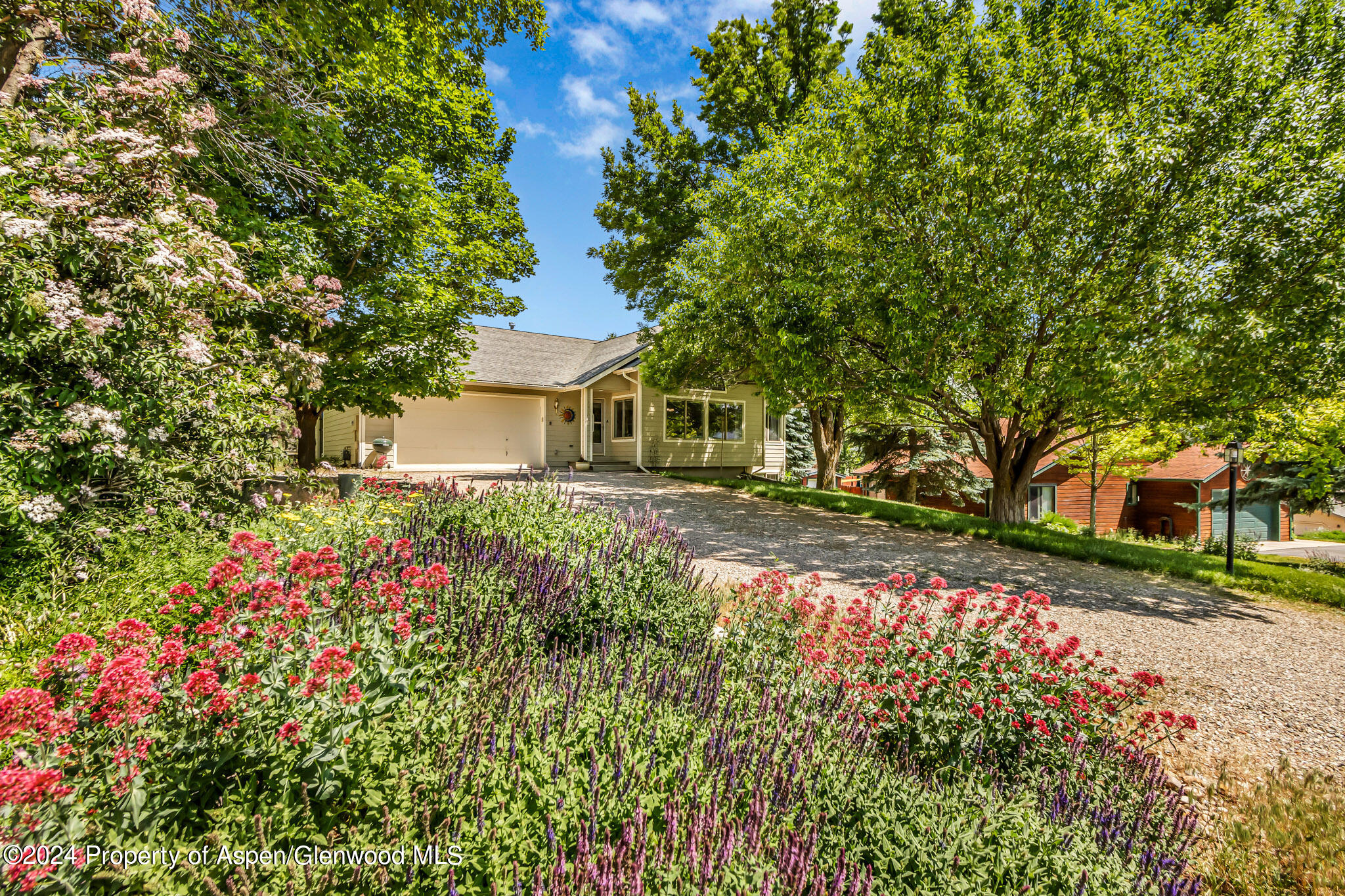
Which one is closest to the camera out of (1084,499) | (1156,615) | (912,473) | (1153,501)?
(1156,615)

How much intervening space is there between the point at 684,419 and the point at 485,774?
18.0 meters

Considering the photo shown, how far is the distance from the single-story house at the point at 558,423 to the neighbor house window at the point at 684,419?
3cm

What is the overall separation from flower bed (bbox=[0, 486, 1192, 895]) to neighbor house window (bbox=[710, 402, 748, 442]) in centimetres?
1760

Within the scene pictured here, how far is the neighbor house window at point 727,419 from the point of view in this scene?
2033 centimetres

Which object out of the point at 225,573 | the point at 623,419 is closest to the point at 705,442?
the point at 623,419

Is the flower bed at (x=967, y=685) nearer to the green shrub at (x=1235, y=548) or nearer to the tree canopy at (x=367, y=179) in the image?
the tree canopy at (x=367, y=179)

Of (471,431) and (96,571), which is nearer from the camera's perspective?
(96,571)

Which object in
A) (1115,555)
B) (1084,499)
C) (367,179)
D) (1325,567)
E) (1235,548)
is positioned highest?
(367,179)

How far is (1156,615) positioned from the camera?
5.91 m

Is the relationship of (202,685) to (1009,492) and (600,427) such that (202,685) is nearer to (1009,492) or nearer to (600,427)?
(1009,492)

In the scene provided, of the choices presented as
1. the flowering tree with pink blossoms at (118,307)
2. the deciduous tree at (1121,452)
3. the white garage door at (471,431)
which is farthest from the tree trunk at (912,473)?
the flowering tree with pink blossoms at (118,307)

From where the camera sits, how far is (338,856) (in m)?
1.54

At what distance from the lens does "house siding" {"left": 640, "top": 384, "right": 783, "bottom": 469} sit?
18750 millimetres

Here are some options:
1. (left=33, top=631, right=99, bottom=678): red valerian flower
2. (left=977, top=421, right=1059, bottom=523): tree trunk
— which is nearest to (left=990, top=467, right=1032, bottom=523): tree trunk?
(left=977, top=421, right=1059, bottom=523): tree trunk
